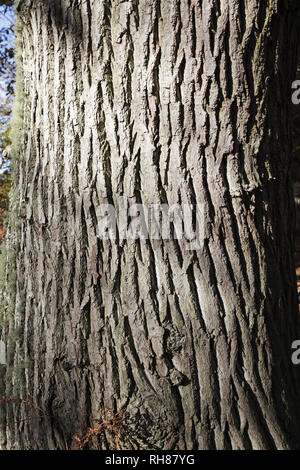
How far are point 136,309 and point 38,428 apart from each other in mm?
674

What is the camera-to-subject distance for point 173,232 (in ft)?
5.23

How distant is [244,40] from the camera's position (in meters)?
1.58

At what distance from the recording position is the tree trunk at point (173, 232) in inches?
61.7

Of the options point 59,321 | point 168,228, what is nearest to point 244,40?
point 168,228

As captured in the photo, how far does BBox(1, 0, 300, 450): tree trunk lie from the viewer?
157cm

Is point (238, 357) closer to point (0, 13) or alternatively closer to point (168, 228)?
point (168, 228)

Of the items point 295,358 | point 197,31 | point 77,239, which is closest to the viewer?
point 197,31

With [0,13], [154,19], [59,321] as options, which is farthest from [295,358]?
[0,13]

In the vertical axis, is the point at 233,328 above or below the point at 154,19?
below

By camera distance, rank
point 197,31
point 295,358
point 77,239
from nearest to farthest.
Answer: point 197,31, point 77,239, point 295,358

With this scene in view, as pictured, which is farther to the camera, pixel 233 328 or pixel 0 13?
pixel 0 13

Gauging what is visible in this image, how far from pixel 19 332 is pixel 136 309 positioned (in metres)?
0.59
